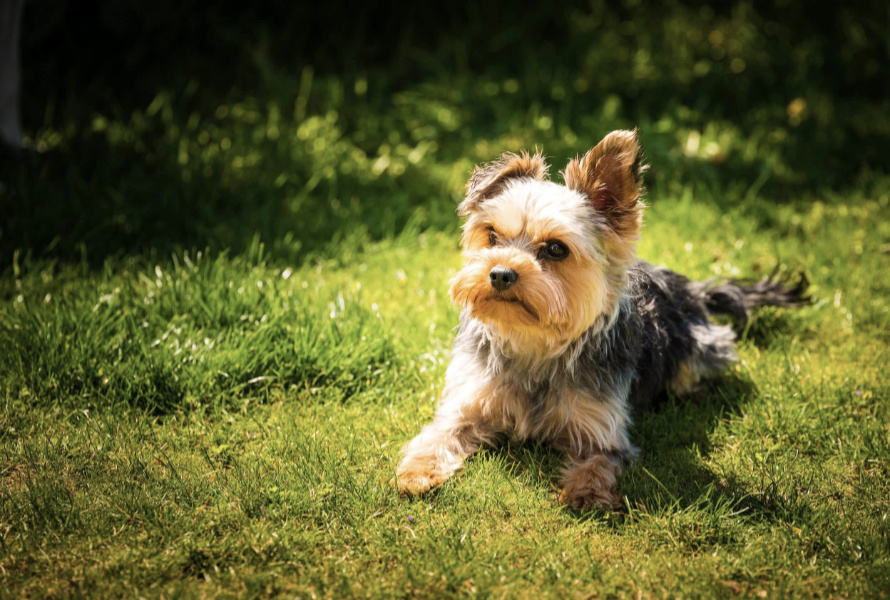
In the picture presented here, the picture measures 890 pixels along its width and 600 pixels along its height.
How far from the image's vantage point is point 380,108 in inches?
324

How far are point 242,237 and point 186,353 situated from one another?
1.75 metres

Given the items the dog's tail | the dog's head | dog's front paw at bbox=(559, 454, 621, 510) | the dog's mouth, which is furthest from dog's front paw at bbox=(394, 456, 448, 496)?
the dog's tail

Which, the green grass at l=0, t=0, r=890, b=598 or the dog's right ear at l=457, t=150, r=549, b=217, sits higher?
the dog's right ear at l=457, t=150, r=549, b=217

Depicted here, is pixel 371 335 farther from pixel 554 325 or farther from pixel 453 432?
pixel 554 325

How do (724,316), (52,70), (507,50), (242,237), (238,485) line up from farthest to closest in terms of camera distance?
1. (507,50)
2. (52,70)
3. (242,237)
4. (724,316)
5. (238,485)

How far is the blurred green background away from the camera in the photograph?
20.9 feet

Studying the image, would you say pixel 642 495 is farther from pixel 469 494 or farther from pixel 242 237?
pixel 242 237

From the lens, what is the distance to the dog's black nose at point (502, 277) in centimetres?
346

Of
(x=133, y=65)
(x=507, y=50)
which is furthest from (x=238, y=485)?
(x=507, y=50)

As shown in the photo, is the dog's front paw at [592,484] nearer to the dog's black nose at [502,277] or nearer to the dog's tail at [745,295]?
the dog's black nose at [502,277]

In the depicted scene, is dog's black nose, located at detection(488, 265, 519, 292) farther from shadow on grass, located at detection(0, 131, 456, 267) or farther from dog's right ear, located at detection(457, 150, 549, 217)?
shadow on grass, located at detection(0, 131, 456, 267)

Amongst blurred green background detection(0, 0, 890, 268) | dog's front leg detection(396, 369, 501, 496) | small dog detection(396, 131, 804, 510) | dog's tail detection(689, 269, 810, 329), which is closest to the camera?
small dog detection(396, 131, 804, 510)

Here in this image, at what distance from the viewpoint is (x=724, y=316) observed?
209 inches

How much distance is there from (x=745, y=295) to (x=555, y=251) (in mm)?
2074
